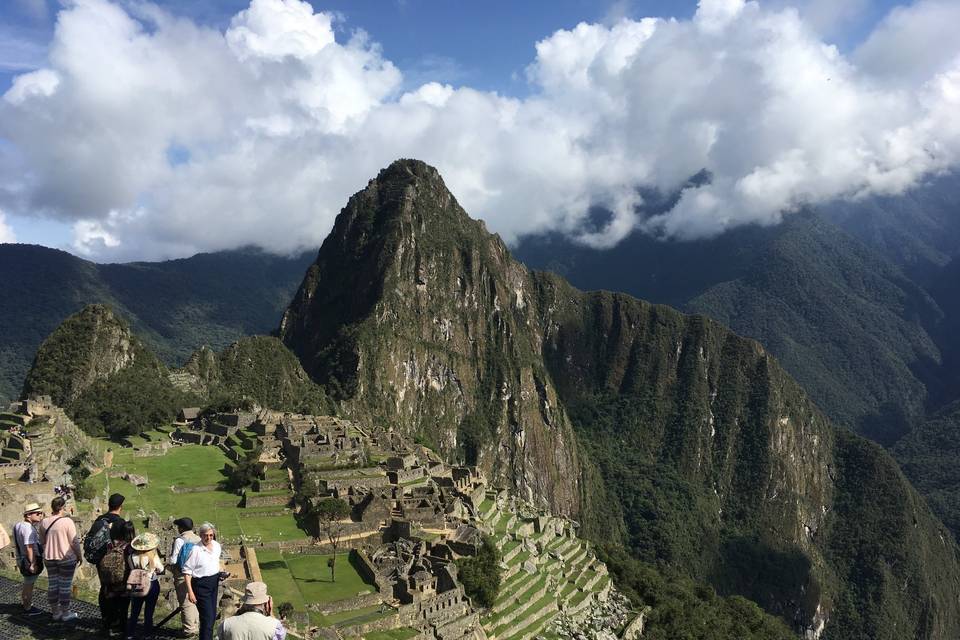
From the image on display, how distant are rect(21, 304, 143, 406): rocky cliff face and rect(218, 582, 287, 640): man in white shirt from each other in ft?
271

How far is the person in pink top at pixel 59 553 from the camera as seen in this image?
16.0 metres

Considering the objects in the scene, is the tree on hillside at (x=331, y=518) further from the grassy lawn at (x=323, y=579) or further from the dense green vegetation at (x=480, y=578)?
the dense green vegetation at (x=480, y=578)

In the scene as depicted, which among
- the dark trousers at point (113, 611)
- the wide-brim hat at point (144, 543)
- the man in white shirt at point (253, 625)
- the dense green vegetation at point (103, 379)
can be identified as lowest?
the dark trousers at point (113, 611)

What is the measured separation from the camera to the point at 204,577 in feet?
50.2

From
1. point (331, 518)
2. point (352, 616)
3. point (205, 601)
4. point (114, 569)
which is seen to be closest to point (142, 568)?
point (114, 569)

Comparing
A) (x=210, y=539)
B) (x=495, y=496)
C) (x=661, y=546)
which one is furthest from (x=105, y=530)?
(x=661, y=546)

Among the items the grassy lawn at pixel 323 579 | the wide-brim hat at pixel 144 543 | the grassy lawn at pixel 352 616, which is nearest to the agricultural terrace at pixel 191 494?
the grassy lawn at pixel 323 579

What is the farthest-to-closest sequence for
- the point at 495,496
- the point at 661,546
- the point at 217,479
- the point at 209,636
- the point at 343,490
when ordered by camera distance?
the point at 661,546 → the point at 495,496 → the point at 217,479 → the point at 343,490 → the point at 209,636

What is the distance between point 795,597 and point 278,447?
14994 cm

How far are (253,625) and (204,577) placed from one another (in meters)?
3.43

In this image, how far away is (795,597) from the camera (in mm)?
168500

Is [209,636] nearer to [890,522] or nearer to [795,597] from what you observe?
[795,597]

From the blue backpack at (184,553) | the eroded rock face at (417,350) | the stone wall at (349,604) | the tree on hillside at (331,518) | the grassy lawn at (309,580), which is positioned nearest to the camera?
the blue backpack at (184,553)

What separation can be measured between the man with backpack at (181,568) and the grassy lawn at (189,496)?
24902 mm
